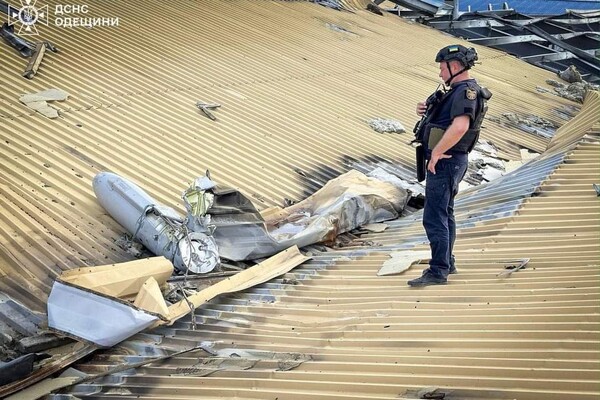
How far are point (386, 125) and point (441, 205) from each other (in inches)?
180

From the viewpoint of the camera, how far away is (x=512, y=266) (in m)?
4.59

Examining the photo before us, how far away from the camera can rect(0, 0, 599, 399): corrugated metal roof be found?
348 centimetres

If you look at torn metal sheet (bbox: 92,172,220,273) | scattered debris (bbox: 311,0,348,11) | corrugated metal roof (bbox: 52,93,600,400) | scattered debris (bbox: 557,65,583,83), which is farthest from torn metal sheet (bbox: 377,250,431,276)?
scattered debris (bbox: 557,65,583,83)

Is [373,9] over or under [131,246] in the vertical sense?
over

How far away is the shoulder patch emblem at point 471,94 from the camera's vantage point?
168 inches

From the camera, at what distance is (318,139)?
8.10m

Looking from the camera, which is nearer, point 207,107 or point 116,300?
point 116,300

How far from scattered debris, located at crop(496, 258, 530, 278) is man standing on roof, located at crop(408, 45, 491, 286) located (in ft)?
1.10

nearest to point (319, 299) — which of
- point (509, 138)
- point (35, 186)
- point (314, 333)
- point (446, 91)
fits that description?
point (314, 333)

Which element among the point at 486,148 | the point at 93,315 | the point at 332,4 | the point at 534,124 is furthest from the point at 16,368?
the point at 332,4

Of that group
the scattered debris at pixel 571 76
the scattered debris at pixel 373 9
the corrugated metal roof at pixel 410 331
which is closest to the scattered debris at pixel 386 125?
the corrugated metal roof at pixel 410 331

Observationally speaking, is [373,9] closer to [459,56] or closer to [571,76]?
[571,76]

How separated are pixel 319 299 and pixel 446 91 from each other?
1556mm

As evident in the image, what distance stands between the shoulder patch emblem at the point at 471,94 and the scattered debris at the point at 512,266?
3.66ft
